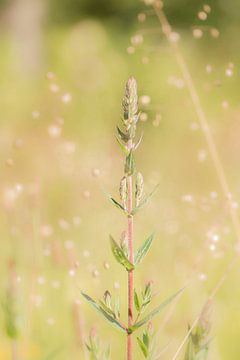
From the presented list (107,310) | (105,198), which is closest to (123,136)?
(107,310)

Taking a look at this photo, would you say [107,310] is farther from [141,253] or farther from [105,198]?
[105,198]

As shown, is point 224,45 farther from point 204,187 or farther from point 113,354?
point 113,354

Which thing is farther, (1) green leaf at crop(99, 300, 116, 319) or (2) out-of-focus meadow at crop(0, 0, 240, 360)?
(2) out-of-focus meadow at crop(0, 0, 240, 360)

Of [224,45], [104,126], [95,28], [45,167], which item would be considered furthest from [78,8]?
[224,45]

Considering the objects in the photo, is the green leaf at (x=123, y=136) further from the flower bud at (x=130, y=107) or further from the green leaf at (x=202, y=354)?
the green leaf at (x=202, y=354)

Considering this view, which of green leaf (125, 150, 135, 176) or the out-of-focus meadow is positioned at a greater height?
green leaf (125, 150, 135, 176)

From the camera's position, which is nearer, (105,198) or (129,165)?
(129,165)

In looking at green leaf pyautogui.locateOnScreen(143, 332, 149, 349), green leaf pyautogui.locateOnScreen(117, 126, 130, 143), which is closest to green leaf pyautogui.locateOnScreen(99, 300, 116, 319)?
green leaf pyautogui.locateOnScreen(143, 332, 149, 349)

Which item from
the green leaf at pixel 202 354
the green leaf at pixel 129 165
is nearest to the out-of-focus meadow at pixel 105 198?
the green leaf at pixel 129 165

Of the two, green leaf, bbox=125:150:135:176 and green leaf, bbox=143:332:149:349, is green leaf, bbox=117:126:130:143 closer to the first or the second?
green leaf, bbox=125:150:135:176
